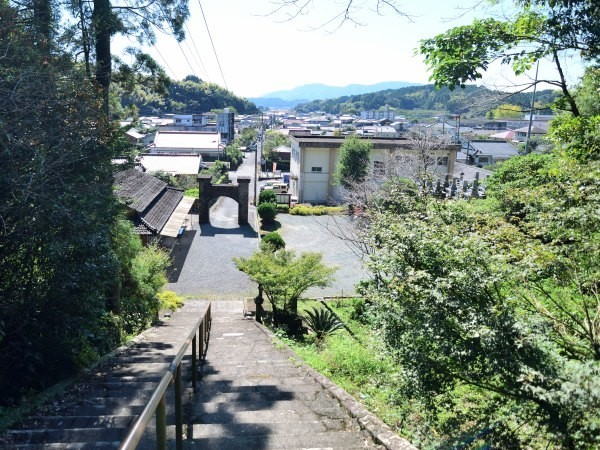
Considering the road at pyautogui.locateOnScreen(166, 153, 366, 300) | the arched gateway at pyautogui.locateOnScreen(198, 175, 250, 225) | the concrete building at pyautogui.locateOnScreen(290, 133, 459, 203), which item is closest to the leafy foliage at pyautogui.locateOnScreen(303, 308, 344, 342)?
the road at pyautogui.locateOnScreen(166, 153, 366, 300)

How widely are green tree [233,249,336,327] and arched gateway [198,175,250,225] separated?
524 inches

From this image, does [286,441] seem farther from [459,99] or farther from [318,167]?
[318,167]

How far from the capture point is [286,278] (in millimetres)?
11766

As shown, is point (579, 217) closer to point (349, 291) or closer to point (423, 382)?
point (423, 382)

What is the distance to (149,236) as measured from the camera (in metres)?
16.9

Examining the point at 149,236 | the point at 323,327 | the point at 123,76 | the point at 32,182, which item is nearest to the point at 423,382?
the point at 32,182

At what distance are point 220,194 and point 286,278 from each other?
49.4 ft

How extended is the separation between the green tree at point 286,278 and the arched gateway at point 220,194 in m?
13.3

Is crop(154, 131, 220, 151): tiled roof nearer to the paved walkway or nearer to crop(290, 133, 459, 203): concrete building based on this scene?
crop(290, 133, 459, 203): concrete building

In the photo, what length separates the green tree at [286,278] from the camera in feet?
38.7

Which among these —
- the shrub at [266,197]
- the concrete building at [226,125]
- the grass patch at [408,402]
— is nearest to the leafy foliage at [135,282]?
the grass patch at [408,402]

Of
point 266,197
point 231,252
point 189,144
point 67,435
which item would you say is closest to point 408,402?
point 67,435

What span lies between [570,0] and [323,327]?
8.59 metres

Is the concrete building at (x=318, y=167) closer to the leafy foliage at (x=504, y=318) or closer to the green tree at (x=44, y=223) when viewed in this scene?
the green tree at (x=44, y=223)
